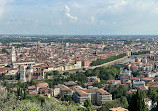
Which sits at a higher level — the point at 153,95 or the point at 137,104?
the point at 137,104

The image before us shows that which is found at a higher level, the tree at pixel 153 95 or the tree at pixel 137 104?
the tree at pixel 137 104

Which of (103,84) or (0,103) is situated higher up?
(0,103)

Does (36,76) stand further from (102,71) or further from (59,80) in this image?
(102,71)

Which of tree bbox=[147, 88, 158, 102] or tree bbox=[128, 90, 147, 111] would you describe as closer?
tree bbox=[128, 90, 147, 111]

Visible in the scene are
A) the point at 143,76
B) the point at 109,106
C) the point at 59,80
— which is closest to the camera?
the point at 109,106

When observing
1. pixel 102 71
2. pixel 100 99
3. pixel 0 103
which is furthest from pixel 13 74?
pixel 0 103

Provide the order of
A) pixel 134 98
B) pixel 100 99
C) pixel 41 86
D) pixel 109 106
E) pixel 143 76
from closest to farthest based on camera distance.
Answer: pixel 134 98, pixel 109 106, pixel 100 99, pixel 41 86, pixel 143 76

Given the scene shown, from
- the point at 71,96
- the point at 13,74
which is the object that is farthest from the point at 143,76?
the point at 13,74

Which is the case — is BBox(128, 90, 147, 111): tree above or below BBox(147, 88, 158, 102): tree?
above

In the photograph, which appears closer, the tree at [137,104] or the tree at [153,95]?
the tree at [137,104]

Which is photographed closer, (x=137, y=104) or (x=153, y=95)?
(x=137, y=104)

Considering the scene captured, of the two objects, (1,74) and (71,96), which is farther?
(1,74)
